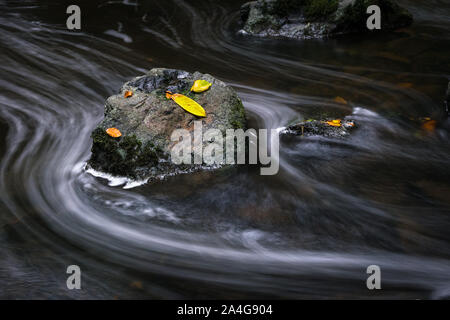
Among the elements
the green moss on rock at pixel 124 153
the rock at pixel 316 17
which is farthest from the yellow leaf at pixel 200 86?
the rock at pixel 316 17

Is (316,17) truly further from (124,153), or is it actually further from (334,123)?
(124,153)

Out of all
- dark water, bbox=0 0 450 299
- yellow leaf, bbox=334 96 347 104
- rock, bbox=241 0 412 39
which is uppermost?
rock, bbox=241 0 412 39

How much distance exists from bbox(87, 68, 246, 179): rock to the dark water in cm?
24

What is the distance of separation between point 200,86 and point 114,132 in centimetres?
111

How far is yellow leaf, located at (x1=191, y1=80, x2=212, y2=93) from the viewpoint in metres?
4.44

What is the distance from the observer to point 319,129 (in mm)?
4742

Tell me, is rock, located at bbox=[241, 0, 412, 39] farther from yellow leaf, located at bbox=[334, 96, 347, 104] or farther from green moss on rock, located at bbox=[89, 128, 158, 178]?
green moss on rock, located at bbox=[89, 128, 158, 178]

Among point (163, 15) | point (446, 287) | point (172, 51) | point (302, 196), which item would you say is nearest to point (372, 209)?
point (302, 196)

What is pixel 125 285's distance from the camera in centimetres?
289

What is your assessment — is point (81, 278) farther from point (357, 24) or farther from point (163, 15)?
point (163, 15)

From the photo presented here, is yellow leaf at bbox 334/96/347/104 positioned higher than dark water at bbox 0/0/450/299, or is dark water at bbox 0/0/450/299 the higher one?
yellow leaf at bbox 334/96/347/104

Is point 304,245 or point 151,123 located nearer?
point 304,245

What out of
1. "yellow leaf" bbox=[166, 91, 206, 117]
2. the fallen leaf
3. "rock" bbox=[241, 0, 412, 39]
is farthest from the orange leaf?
"rock" bbox=[241, 0, 412, 39]

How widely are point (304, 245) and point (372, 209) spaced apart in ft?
2.67
